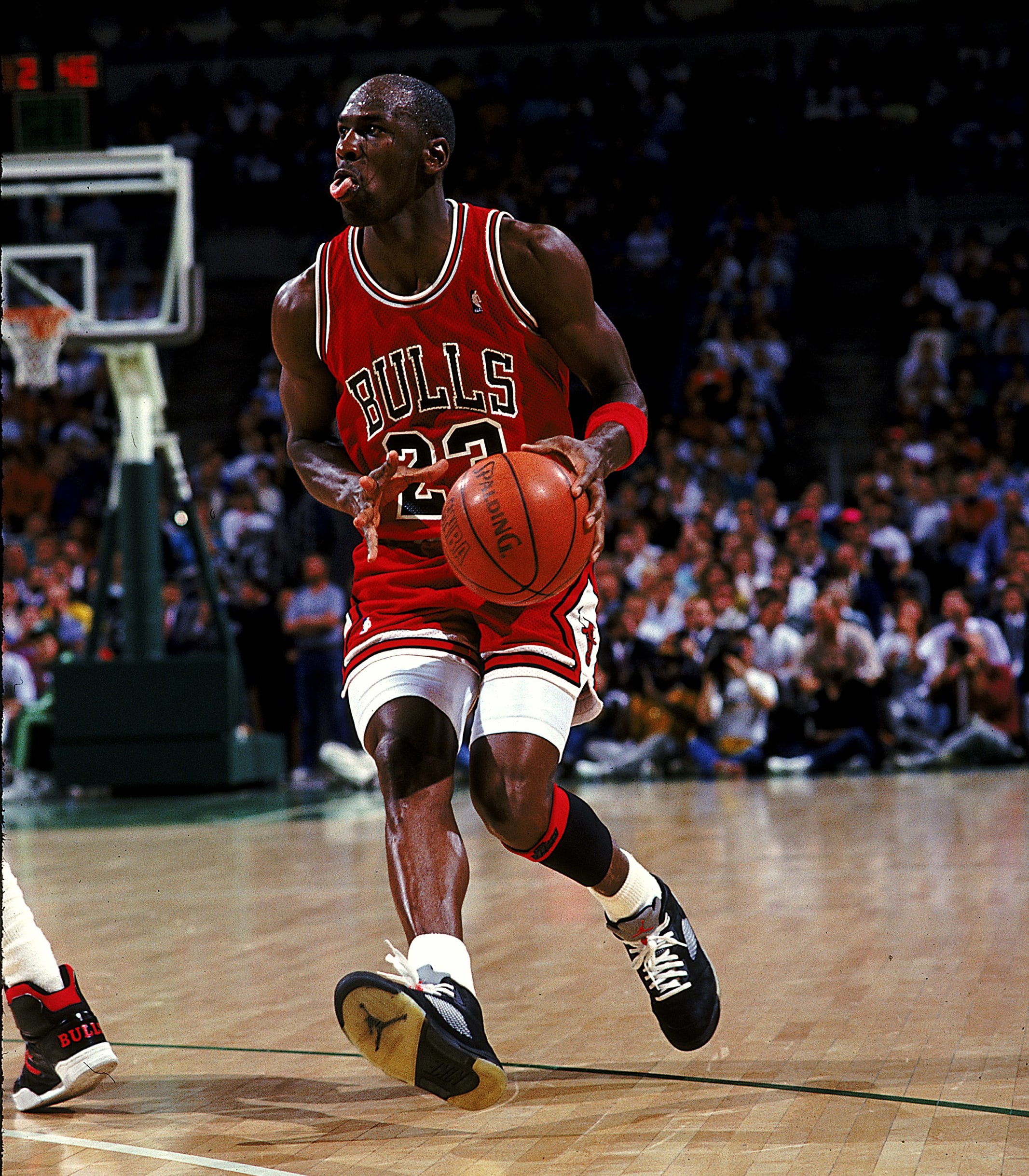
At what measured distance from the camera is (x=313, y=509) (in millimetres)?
14219

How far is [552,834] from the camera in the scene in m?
3.29

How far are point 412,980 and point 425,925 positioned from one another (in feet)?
0.46

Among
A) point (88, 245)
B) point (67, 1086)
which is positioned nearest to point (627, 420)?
point (67, 1086)

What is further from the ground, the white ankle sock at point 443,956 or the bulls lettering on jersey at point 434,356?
the bulls lettering on jersey at point 434,356

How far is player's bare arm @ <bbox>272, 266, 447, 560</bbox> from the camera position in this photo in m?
3.27

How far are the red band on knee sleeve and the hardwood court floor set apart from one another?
1.55ft

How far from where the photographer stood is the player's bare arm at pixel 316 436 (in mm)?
3271

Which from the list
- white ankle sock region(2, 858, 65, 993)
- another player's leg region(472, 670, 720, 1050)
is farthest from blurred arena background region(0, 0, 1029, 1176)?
white ankle sock region(2, 858, 65, 993)

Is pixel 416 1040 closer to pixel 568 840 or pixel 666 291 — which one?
pixel 568 840

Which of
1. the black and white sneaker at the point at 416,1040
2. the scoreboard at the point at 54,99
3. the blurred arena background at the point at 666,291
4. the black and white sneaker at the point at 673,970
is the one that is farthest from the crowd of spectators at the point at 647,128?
the black and white sneaker at the point at 416,1040

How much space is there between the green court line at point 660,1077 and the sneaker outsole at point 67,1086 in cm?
46

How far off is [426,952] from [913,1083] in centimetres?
103

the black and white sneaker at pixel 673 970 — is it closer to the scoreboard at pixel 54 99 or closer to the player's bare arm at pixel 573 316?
the player's bare arm at pixel 573 316

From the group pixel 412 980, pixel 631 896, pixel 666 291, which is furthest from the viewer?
pixel 666 291
